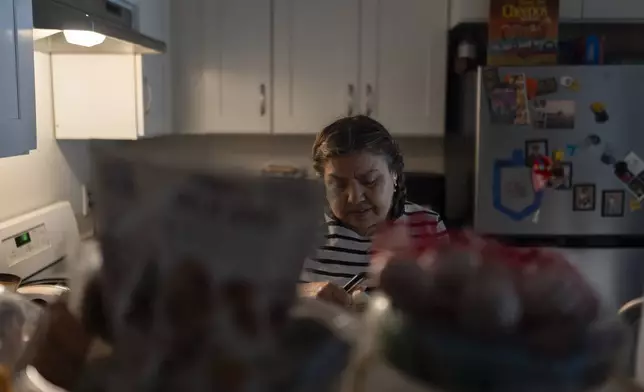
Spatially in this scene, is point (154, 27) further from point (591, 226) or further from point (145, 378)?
point (145, 378)

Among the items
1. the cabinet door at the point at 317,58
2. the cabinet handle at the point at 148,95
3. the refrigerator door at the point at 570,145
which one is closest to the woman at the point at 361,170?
the refrigerator door at the point at 570,145

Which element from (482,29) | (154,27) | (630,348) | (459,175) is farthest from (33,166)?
(630,348)

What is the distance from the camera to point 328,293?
1.79ft

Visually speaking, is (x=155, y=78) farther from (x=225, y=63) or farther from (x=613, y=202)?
(x=613, y=202)

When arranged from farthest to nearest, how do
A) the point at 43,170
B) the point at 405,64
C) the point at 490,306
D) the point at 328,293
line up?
the point at 405,64 < the point at 43,170 < the point at 328,293 < the point at 490,306

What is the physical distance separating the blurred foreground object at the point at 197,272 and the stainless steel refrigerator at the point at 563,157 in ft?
6.23

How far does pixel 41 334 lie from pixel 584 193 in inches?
81.9

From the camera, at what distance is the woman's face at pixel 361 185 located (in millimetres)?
1141

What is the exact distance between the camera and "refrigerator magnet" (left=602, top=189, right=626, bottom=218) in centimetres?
222

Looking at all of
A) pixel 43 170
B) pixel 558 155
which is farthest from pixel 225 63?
pixel 558 155

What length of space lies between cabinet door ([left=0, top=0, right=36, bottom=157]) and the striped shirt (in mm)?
711

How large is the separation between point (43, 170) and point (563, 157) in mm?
1632

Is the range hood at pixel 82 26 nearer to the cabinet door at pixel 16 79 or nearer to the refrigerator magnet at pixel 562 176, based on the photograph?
the cabinet door at pixel 16 79

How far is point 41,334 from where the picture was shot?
0.41 meters
